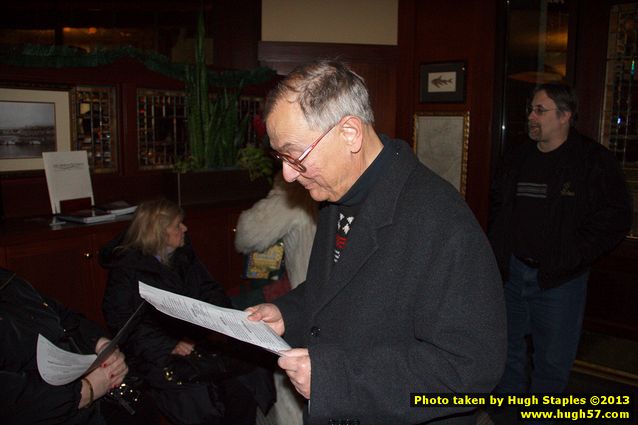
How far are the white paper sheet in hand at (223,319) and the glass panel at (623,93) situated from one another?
3303mm

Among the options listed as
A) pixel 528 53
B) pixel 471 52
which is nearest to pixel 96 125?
pixel 471 52

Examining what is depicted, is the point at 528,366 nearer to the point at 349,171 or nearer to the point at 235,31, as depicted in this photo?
the point at 349,171

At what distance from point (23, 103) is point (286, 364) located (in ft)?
7.43

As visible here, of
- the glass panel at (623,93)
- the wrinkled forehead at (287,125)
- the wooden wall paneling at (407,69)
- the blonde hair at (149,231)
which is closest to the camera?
the wrinkled forehead at (287,125)

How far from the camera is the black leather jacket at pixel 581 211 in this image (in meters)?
2.49

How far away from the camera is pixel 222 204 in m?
3.32

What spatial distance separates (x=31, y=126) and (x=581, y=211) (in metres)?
2.75

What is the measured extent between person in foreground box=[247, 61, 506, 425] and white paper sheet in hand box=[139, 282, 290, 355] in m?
0.07

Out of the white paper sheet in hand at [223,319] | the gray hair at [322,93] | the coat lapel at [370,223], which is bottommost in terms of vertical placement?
the white paper sheet in hand at [223,319]

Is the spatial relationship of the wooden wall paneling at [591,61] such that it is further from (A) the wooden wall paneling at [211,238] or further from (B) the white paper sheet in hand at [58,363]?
(B) the white paper sheet in hand at [58,363]

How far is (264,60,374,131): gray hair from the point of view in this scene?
1.15 metres

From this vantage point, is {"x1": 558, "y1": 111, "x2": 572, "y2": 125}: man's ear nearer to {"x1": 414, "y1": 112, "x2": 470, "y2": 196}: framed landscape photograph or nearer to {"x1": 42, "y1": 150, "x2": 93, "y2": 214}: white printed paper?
{"x1": 414, "y1": 112, "x2": 470, "y2": 196}: framed landscape photograph

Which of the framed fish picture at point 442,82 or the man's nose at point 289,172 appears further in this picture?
the framed fish picture at point 442,82

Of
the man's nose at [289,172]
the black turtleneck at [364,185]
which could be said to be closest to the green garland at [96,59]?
the man's nose at [289,172]
